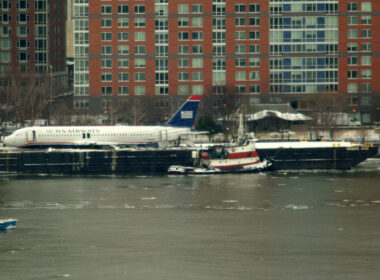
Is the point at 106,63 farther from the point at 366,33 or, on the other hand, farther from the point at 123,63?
the point at 366,33

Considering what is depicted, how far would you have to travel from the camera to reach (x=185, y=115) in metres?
110

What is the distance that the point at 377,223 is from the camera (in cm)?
4881

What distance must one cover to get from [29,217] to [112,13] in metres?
124

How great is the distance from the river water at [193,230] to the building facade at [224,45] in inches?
3961

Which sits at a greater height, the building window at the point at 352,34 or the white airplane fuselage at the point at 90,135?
the building window at the point at 352,34

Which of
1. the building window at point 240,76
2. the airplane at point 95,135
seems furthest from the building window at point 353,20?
the airplane at point 95,135

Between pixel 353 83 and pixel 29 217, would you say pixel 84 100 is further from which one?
pixel 29 217

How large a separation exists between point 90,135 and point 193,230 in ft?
200

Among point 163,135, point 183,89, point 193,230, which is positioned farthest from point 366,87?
point 193,230

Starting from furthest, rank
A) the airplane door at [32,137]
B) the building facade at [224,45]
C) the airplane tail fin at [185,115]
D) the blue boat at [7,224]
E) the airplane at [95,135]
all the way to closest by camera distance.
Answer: the building facade at [224,45]
the airplane tail fin at [185,115]
the airplane at [95,135]
the airplane door at [32,137]
the blue boat at [7,224]

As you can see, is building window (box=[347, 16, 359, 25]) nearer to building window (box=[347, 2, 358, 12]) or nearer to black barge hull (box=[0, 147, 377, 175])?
building window (box=[347, 2, 358, 12])

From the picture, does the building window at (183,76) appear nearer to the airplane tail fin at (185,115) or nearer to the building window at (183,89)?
the building window at (183,89)

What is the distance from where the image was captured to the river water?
36219mm

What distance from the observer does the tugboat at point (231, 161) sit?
284ft
